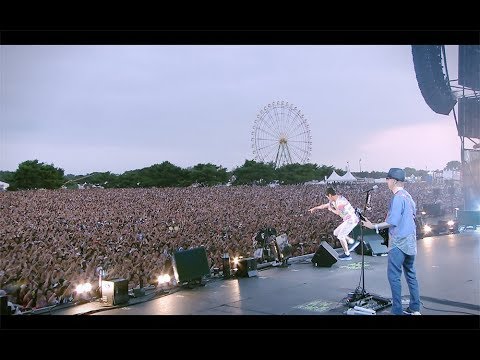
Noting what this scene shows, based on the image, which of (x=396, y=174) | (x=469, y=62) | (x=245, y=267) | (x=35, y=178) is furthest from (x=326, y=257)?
(x=35, y=178)

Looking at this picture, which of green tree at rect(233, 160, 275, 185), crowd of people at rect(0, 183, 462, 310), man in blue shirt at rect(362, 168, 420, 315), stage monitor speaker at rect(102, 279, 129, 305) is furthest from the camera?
green tree at rect(233, 160, 275, 185)

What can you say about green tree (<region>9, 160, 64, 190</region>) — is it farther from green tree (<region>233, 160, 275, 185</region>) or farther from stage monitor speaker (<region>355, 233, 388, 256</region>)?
stage monitor speaker (<region>355, 233, 388, 256</region>)

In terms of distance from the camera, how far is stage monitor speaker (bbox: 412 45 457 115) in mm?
10328

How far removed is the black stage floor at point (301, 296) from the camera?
4418 millimetres

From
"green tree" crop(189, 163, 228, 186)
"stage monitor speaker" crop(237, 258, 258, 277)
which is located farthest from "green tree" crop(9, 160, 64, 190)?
"stage monitor speaker" crop(237, 258, 258, 277)

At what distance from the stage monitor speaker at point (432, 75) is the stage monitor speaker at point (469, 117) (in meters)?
2.06

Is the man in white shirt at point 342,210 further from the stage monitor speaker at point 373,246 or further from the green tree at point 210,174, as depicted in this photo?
the green tree at point 210,174

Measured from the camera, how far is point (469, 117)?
12.9 m

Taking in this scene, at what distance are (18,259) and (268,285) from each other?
3.85 meters

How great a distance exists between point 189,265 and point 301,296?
1.49m

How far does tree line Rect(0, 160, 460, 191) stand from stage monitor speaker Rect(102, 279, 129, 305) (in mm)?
8358

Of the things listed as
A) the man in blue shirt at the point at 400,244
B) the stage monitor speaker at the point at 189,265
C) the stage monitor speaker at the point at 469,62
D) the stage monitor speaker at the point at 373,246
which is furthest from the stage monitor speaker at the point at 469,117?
the stage monitor speaker at the point at 189,265
